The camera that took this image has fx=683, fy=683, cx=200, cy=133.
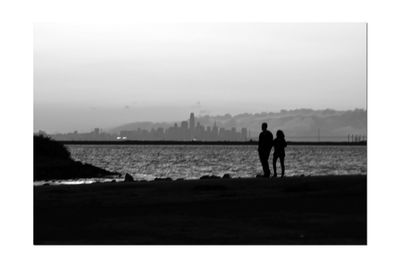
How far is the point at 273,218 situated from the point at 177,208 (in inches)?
90.7

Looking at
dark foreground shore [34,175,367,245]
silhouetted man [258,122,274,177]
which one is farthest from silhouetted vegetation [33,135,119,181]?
dark foreground shore [34,175,367,245]

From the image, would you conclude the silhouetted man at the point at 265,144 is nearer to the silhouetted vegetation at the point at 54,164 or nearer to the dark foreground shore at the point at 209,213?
the dark foreground shore at the point at 209,213

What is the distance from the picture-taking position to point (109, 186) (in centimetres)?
1983

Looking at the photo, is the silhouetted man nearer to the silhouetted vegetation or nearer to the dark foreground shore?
the dark foreground shore

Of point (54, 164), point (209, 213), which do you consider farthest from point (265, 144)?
point (54, 164)

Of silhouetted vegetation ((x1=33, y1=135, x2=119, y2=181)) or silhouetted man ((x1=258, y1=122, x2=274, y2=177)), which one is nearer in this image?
silhouetted man ((x1=258, y1=122, x2=274, y2=177))

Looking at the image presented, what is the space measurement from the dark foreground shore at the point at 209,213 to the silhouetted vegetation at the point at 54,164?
3050cm

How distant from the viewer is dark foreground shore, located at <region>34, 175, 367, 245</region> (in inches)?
451

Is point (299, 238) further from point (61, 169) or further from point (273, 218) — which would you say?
point (61, 169)

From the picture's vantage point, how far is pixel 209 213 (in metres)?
13.8

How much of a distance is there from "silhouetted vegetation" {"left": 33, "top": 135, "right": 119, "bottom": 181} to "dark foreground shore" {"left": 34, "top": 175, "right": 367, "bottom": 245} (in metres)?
30.5

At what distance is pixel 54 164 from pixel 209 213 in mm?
41757

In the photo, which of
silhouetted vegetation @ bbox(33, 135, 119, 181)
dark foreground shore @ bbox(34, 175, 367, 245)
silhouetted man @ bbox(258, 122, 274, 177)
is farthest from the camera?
silhouetted vegetation @ bbox(33, 135, 119, 181)

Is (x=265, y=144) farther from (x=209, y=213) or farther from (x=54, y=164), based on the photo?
(x=54, y=164)
